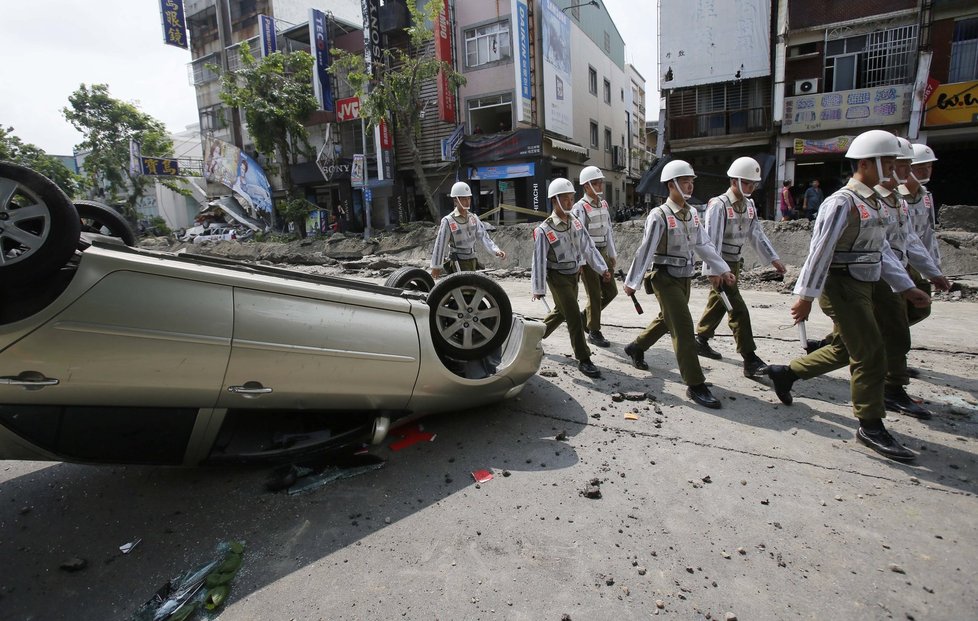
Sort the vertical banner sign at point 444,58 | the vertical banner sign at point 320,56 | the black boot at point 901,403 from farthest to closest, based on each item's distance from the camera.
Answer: the vertical banner sign at point 320,56 < the vertical banner sign at point 444,58 < the black boot at point 901,403

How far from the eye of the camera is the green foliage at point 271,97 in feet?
80.1

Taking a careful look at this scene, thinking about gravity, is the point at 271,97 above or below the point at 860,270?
above

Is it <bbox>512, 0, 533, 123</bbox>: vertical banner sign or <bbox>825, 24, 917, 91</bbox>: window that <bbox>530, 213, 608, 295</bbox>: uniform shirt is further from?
<bbox>512, 0, 533, 123</bbox>: vertical banner sign

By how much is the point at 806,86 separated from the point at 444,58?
13.4 m

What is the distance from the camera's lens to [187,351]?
257cm

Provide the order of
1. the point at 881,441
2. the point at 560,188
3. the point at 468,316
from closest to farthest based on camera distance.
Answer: the point at 881,441 → the point at 468,316 → the point at 560,188

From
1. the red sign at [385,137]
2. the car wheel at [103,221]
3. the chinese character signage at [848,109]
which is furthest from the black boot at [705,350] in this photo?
the red sign at [385,137]

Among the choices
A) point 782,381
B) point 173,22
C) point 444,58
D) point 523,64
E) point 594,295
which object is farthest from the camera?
point 173,22

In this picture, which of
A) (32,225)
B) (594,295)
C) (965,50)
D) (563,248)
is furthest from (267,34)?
(32,225)

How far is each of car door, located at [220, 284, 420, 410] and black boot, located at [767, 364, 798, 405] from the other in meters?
2.82

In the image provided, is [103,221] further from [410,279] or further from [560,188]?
[560,188]

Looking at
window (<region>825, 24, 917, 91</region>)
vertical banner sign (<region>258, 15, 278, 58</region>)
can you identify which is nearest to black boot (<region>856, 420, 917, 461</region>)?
window (<region>825, 24, 917, 91</region>)

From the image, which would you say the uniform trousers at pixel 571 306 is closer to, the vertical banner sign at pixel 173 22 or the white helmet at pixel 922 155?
the white helmet at pixel 922 155

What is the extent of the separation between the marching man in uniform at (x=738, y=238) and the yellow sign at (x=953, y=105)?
1589 centimetres
